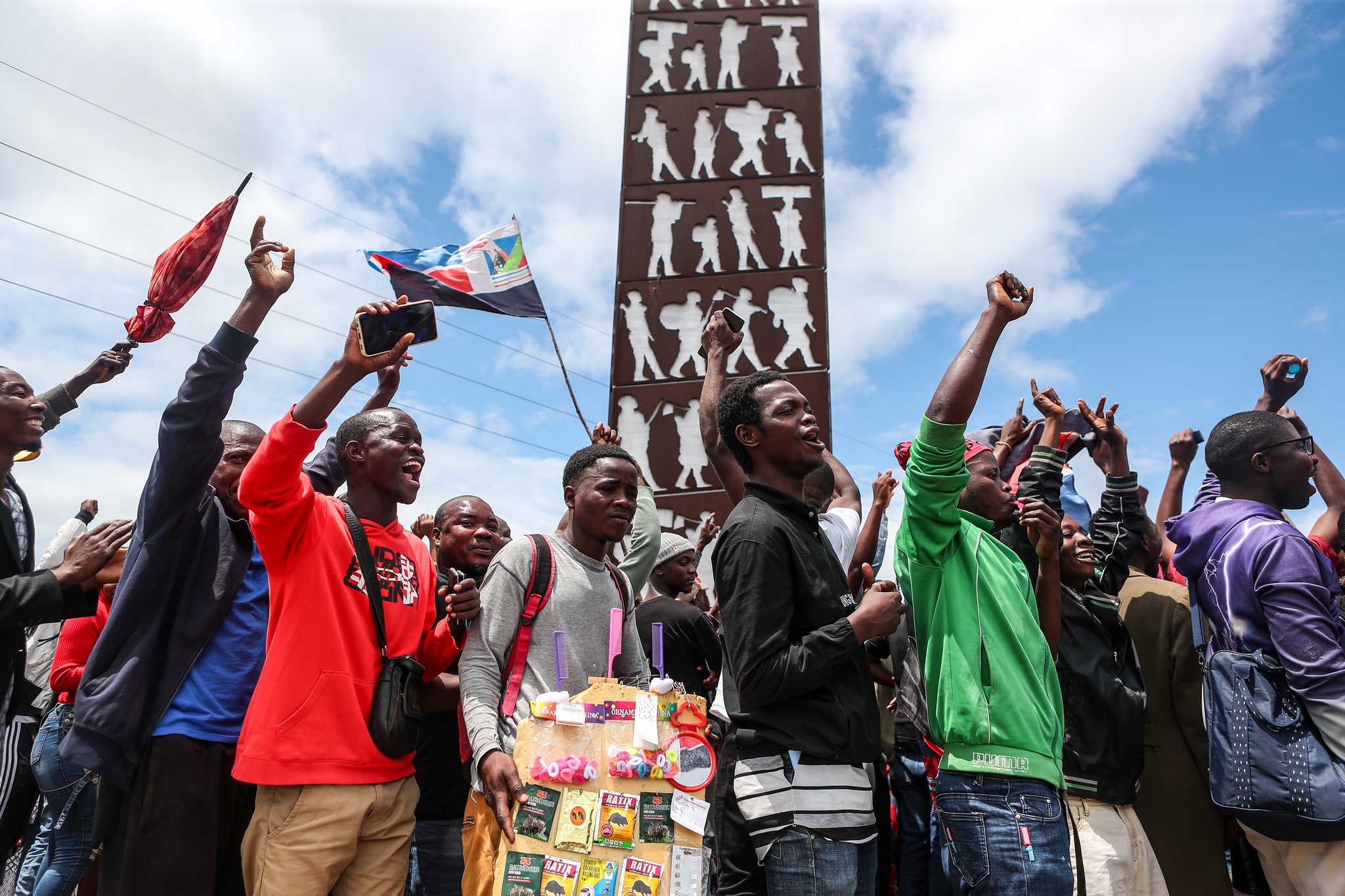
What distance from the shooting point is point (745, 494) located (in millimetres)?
3020

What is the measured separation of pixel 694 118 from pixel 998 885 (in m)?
7.14

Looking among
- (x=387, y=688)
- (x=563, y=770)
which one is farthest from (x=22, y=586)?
(x=563, y=770)

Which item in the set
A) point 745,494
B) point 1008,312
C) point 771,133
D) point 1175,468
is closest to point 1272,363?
point 1175,468

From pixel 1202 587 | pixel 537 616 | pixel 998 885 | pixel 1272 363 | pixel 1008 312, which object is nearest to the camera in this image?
pixel 998 885

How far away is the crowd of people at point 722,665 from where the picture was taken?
2717 mm

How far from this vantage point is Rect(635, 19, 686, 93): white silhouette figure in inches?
332

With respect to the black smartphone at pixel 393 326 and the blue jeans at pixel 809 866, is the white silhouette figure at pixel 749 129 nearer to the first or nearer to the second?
the black smartphone at pixel 393 326

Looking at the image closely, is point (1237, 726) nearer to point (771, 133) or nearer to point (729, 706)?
point (729, 706)

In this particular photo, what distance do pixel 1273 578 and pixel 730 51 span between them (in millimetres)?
6816

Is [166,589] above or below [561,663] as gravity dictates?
above

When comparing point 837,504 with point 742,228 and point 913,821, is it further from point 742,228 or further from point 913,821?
point 742,228

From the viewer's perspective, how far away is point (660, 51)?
336 inches

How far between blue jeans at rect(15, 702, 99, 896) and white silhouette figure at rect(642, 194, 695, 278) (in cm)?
559

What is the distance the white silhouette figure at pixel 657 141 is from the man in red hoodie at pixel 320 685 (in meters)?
5.65
